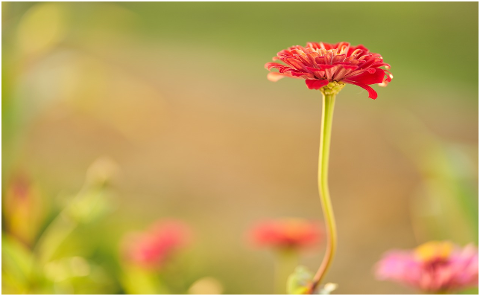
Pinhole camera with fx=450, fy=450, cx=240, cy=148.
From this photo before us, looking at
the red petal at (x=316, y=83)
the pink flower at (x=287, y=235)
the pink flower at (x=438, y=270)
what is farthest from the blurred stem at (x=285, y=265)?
the red petal at (x=316, y=83)

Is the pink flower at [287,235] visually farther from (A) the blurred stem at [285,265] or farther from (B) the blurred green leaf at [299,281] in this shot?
(B) the blurred green leaf at [299,281]

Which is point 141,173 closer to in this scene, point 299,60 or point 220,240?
point 220,240

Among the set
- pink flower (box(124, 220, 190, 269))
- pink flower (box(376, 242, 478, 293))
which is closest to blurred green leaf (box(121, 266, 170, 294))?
pink flower (box(124, 220, 190, 269))

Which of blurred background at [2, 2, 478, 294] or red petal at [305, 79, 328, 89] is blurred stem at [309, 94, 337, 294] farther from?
blurred background at [2, 2, 478, 294]

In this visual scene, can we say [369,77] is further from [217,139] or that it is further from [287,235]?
[217,139]

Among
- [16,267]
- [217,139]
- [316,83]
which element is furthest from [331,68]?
[217,139]
